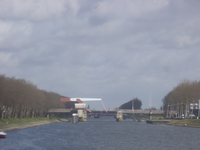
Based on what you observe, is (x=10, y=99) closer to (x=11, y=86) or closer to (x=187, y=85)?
(x=11, y=86)

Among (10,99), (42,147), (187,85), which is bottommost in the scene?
(42,147)

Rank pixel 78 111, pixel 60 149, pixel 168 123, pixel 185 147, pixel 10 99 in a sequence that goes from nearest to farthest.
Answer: pixel 60 149 < pixel 185 147 < pixel 10 99 < pixel 168 123 < pixel 78 111

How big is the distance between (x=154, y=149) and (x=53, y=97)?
150111 millimetres

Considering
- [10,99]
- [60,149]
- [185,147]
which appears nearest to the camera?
[60,149]

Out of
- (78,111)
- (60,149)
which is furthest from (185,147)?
(78,111)

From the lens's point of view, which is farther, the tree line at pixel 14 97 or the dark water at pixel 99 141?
the tree line at pixel 14 97

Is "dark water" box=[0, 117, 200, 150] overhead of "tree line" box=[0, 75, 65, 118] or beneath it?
beneath

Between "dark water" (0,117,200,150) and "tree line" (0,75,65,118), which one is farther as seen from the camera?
"tree line" (0,75,65,118)

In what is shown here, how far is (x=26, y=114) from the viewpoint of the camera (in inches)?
5842

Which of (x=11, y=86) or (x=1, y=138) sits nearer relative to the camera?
(x=1, y=138)

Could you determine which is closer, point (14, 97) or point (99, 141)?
point (99, 141)

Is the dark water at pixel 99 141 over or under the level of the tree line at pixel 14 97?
under

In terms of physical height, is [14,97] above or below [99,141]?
above

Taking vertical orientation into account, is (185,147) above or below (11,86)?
below
